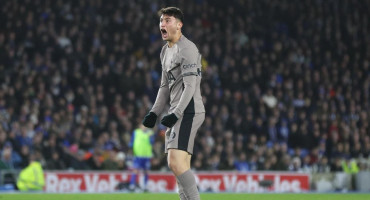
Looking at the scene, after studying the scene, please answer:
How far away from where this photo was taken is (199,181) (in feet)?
59.0

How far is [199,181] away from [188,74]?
1150 cm

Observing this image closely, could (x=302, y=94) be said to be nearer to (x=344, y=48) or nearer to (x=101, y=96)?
(x=344, y=48)

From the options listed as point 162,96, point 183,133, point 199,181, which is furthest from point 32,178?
point 183,133

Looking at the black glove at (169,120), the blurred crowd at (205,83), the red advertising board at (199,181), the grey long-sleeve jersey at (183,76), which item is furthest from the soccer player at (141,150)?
the black glove at (169,120)

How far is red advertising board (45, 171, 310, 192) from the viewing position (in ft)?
56.7

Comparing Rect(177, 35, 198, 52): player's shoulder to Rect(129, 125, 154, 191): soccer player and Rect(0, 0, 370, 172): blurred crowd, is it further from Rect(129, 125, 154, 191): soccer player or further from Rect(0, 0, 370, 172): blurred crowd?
Rect(0, 0, 370, 172): blurred crowd

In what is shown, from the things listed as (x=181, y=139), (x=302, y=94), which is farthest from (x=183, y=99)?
(x=302, y=94)

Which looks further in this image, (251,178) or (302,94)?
(302,94)

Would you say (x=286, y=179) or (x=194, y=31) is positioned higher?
(x=194, y=31)

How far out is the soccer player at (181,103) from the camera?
6.65m

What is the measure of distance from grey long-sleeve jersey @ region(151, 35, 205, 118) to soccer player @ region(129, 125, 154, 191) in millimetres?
9935

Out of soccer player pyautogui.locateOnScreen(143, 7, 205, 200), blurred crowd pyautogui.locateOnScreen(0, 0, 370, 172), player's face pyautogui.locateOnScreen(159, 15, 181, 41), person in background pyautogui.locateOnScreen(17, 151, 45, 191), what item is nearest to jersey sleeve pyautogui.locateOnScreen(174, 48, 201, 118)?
soccer player pyautogui.locateOnScreen(143, 7, 205, 200)

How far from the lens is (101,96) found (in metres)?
19.5

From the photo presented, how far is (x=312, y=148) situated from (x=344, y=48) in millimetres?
5090
